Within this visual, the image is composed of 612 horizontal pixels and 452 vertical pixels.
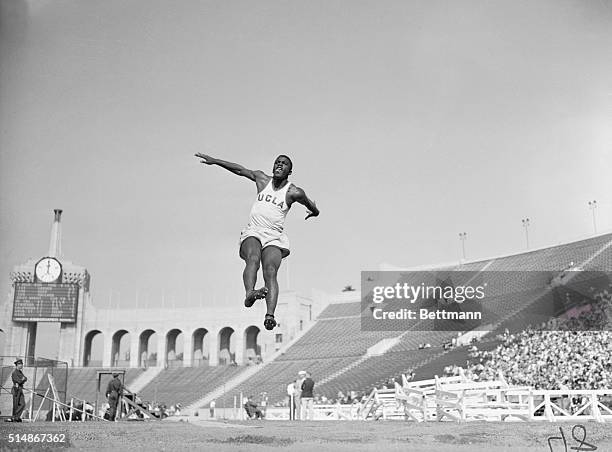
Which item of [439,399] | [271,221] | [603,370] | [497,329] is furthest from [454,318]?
[271,221]

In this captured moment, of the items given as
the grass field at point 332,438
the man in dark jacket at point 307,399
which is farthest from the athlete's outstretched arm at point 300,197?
the man in dark jacket at point 307,399

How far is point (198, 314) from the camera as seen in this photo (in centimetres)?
6512

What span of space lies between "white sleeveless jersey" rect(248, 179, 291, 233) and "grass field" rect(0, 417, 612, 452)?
6.41 feet

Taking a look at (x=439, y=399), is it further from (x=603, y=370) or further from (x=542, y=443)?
(x=603, y=370)

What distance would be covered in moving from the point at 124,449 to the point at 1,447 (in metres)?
0.78

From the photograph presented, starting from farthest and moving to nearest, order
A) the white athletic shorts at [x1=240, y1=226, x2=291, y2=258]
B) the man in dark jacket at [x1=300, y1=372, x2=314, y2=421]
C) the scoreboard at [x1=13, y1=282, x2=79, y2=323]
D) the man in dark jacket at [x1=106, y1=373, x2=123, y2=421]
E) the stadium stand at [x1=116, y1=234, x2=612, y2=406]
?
the scoreboard at [x1=13, y1=282, x2=79, y2=323], the stadium stand at [x1=116, y1=234, x2=612, y2=406], the man in dark jacket at [x1=300, y1=372, x2=314, y2=421], the man in dark jacket at [x1=106, y1=373, x2=123, y2=421], the white athletic shorts at [x1=240, y1=226, x2=291, y2=258]

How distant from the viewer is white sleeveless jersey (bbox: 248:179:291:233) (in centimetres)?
636

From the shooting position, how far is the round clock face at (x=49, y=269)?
5766 centimetres

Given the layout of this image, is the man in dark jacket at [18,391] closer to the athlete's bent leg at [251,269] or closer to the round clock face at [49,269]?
the athlete's bent leg at [251,269]

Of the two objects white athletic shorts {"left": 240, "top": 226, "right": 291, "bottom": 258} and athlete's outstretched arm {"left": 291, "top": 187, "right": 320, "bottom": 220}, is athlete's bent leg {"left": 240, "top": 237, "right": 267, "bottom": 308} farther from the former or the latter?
athlete's outstretched arm {"left": 291, "top": 187, "right": 320, "bottom": 220}

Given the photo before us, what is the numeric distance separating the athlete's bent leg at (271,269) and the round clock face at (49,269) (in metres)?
55.4

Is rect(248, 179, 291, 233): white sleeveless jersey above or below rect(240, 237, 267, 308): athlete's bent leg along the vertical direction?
above

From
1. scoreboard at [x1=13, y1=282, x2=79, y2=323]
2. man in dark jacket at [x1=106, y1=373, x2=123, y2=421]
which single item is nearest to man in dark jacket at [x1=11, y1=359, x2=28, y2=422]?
man in dark jacket at [x1=106, y1=373, x2=123, y2=421]

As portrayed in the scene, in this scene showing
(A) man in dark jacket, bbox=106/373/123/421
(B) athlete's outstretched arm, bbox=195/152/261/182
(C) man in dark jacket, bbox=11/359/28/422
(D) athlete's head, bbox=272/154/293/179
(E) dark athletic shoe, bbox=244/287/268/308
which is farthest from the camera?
(A) man in dark jacket, bbox=106/373/123/421
